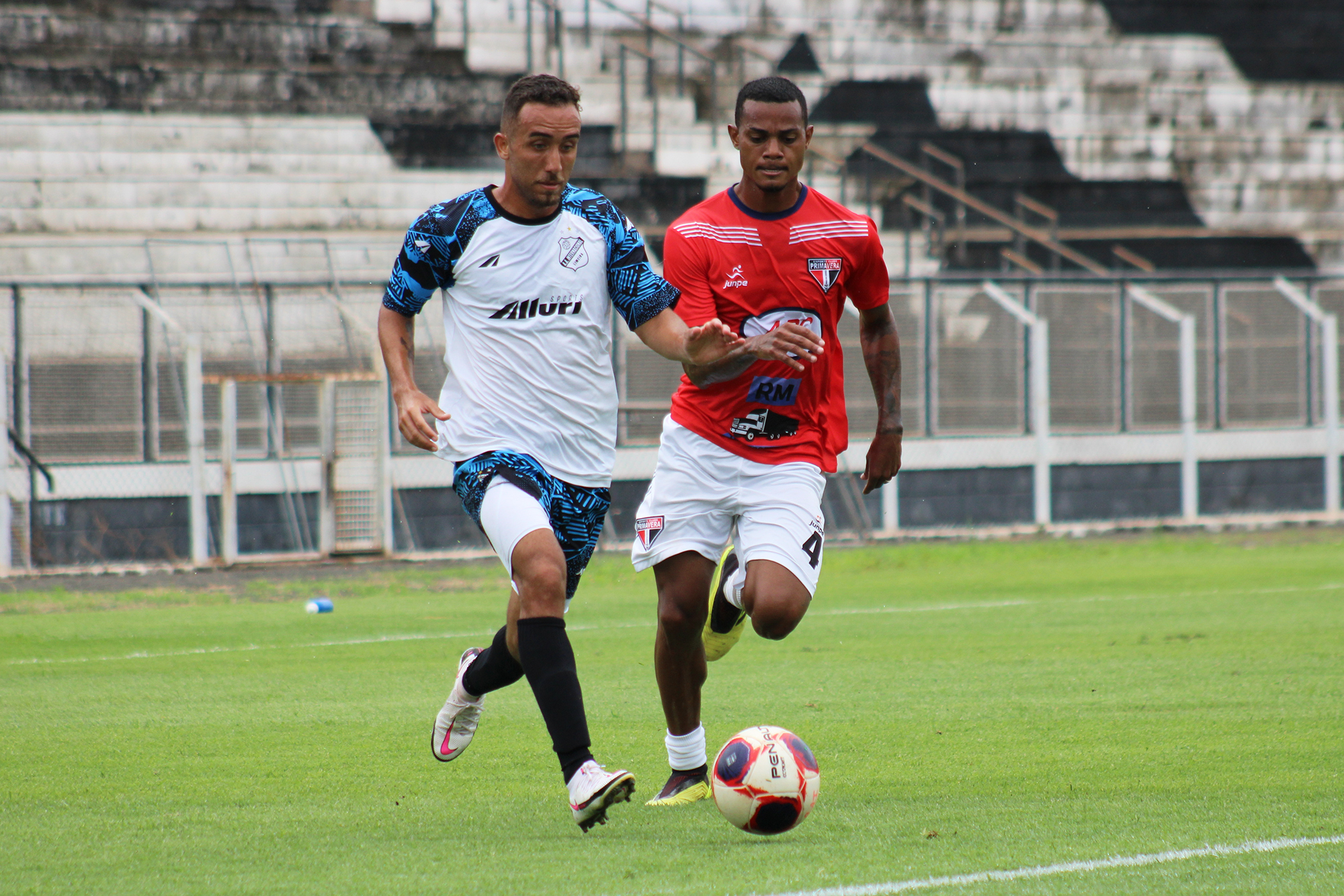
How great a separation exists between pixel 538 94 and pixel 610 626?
571 cm

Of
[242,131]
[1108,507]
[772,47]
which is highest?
[772,47]

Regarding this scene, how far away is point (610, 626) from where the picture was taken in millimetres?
9898

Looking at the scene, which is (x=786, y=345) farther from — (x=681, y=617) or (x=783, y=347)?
(x=681, y=617)

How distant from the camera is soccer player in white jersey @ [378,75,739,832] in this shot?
15.2 ft

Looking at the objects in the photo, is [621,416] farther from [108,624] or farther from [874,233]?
[874,233]

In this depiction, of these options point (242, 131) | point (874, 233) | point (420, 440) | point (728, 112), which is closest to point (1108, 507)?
point (728, 112)

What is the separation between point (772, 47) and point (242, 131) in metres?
8.03

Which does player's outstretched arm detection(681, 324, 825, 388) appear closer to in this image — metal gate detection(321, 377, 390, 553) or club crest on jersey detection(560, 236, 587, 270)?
club crest on jersey detection(560, 236, 587, 270)

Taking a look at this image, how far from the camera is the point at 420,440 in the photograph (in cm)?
448

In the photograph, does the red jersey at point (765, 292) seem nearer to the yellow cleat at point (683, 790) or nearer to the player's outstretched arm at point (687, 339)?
the player's outstretched arm at point (687, 339)

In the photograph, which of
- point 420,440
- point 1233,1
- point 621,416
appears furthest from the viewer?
point 1233,1

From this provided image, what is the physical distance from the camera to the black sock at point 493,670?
4895mm

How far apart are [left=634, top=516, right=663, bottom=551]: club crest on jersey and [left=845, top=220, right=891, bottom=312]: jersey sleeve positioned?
98cm

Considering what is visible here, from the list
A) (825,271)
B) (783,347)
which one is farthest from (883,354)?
(783,347)
